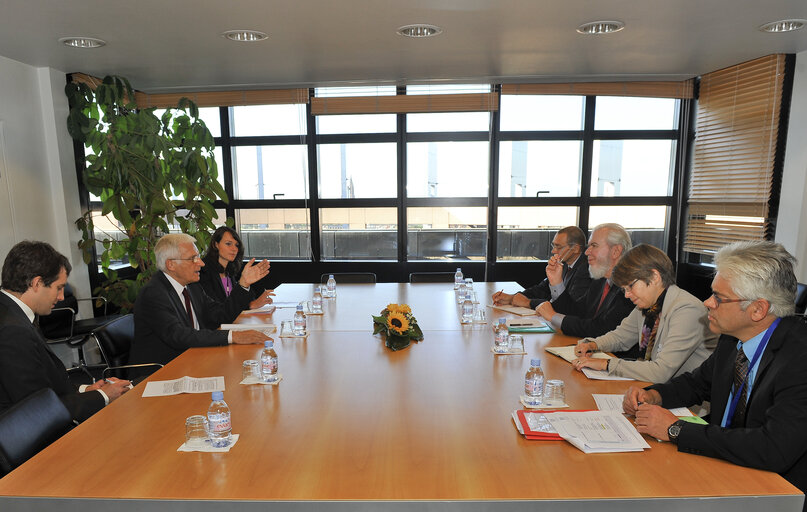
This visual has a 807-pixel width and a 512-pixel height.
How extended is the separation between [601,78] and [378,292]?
3614 mm

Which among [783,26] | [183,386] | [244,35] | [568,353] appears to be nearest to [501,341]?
[568,353]

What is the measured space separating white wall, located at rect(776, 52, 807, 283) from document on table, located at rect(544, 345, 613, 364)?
3.29m

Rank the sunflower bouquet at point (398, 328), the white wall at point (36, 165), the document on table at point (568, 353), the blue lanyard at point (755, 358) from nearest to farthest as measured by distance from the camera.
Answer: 1. the blue lanyard at point (755, 358)
2. the document on table at point (568, 353)
3. the sunflower bouquet at point (398, 328)
4. the white wall at point (36, 165)

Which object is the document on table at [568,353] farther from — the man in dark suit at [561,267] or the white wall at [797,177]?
the white wall at [797,177]

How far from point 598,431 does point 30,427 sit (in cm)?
196

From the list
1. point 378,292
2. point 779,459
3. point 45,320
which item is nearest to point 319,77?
point 378,292

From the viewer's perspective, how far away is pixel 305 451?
1607 millimetres

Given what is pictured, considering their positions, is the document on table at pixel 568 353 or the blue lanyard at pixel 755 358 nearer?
the blue lanyard at pixel 755 358

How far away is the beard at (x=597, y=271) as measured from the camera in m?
3.34

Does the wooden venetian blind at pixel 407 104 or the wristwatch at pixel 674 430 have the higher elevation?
the wooden venetian blind at pixel 407 104

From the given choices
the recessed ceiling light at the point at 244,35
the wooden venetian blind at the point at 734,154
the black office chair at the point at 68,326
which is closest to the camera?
the recessed ceiling light at the point at 244,35

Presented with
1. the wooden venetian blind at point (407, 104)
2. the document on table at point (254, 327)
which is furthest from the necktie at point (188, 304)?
the wooden venetian blind at point (407, 104)

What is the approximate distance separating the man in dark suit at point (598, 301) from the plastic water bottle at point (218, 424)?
2063 millimetres

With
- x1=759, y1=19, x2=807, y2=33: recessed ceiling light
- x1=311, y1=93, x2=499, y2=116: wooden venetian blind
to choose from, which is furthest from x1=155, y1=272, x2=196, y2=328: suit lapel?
x1=759, y1=19, x2=807, y2=33: recessed ceiling light
